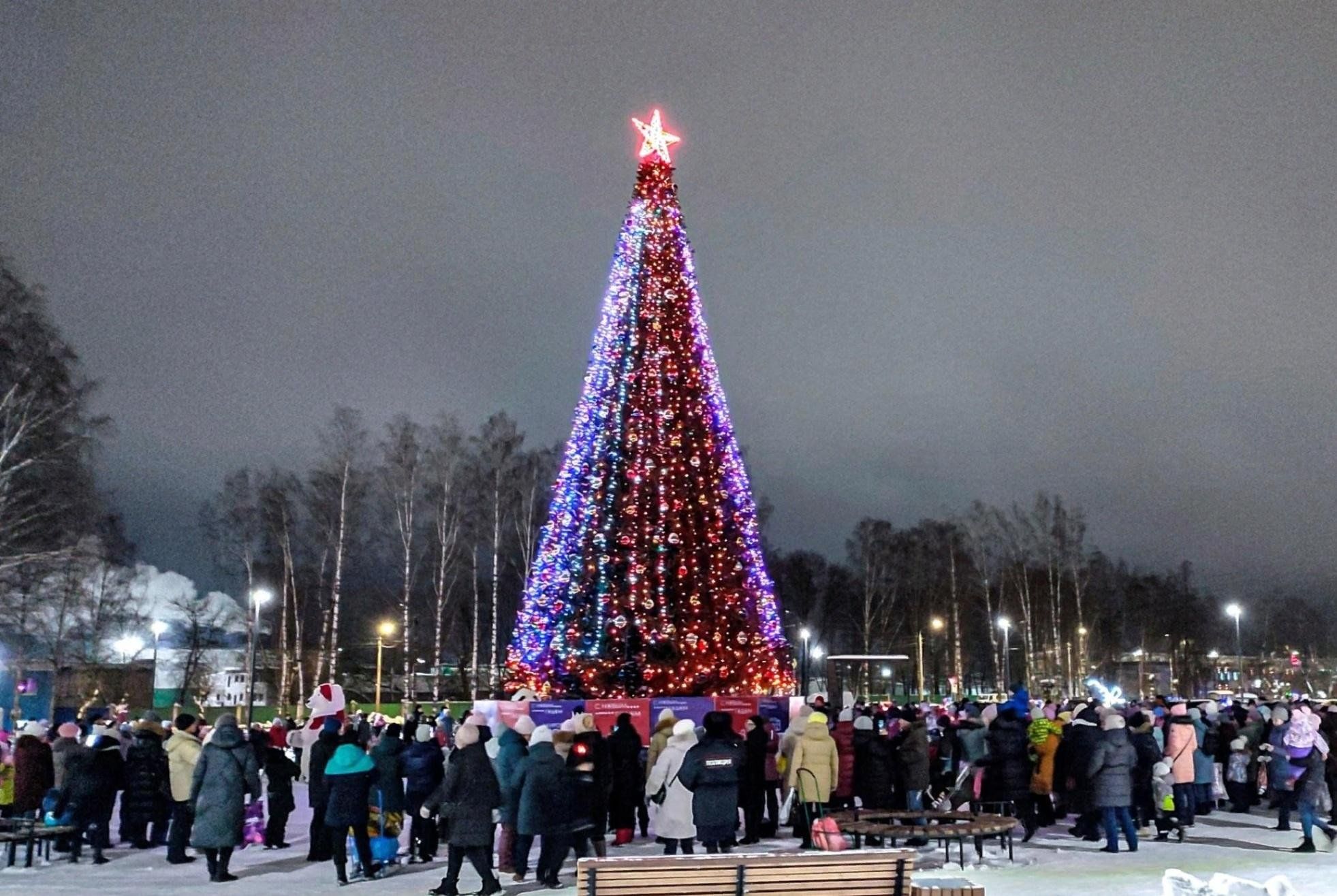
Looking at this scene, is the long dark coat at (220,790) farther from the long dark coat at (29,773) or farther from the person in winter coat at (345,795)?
the long dark coat at (29,773)

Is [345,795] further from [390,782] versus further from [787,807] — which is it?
[787,807]

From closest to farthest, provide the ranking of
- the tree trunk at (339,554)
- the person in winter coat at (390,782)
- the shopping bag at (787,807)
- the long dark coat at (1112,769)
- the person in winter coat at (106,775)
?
the long dark coat at (1112,769), the person in winter coat at (390,782), the person in winter coat at (106,775), the shopping bag at (787,807), the tree trunk at (339,554)

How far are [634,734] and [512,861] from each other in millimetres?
3177

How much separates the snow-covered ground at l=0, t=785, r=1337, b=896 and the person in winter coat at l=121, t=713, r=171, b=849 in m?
0.31

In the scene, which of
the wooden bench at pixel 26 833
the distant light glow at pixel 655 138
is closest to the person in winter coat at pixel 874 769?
the wooden bench at pixel 26 833

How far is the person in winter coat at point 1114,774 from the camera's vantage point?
1202cm

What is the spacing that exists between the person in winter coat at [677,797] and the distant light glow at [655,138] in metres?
17.2

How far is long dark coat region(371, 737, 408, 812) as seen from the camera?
1218 centimetres

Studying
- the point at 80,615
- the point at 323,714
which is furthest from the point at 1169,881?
the point at 80,615

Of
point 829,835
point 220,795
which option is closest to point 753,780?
point 829,835

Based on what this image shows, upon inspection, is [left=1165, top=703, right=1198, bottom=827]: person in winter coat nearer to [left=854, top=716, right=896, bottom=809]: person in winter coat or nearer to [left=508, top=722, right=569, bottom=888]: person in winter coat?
[left=854, top=716, right=896, bottom=809]: person in winter coat

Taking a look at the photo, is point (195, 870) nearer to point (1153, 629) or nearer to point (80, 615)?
point (80, 615)

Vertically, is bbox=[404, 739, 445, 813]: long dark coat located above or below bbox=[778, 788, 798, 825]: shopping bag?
above

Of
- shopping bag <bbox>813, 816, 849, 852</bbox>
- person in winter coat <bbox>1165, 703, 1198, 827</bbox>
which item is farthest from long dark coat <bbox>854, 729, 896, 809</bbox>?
person in winter coat <bbox>1165, 703, 1198, 827</bbox>
